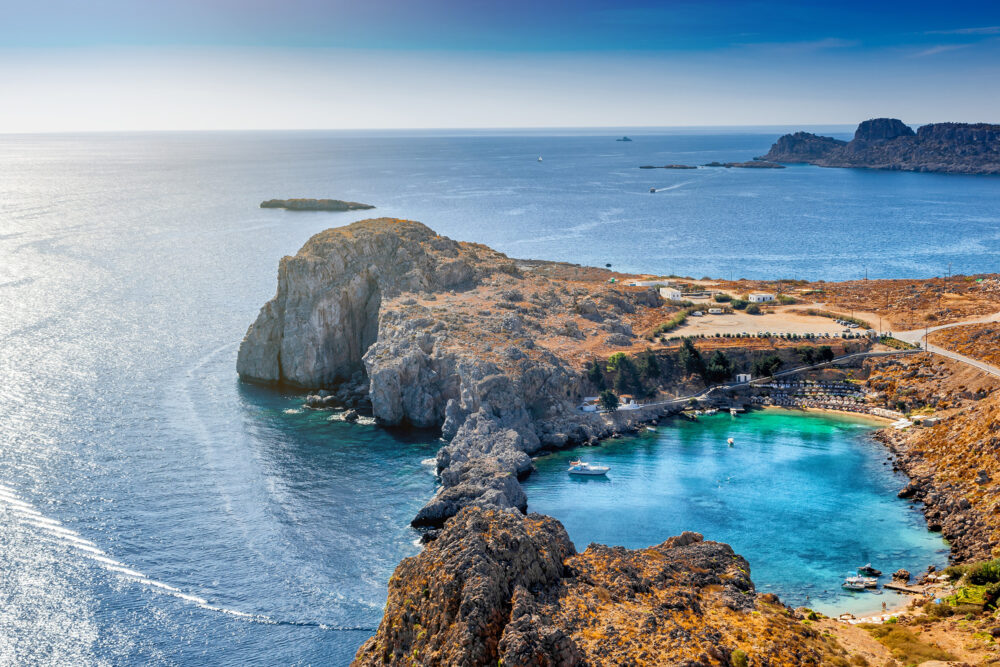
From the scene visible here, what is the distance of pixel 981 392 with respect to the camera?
226 ft

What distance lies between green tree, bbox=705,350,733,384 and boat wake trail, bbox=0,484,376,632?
159 ft

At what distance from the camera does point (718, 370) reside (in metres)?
79.5

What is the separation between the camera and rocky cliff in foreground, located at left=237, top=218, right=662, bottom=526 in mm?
64125

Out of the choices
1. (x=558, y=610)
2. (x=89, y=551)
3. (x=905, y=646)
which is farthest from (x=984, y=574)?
(x=89, y=551)

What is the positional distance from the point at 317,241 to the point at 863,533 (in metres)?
61.4

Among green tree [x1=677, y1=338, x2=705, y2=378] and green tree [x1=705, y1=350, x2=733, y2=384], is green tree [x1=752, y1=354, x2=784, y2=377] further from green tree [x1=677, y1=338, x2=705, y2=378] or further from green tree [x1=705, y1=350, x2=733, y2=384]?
green tree [x1=677, y1=338, x2=705, y2=378]

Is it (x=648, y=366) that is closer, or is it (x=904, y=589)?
(x=904, y=589)

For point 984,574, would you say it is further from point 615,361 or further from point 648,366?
point 615,361

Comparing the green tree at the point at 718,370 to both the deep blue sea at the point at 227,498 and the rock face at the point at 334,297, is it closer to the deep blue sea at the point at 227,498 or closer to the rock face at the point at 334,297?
the deep blue sea at the point at 227,498

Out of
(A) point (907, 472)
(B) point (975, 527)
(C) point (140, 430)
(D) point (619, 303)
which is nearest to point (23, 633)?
(C) point (140, 430)

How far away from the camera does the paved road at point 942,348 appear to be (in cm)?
7294

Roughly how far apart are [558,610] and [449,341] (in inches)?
1988

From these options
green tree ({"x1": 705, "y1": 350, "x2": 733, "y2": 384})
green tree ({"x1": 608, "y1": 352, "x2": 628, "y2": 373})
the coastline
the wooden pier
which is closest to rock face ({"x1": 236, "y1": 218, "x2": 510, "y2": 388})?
green tree ({"x1": 608, "y1": 352, "x2": 628, "y2": 373})

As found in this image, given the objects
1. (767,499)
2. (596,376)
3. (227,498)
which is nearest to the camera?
(227,498)
